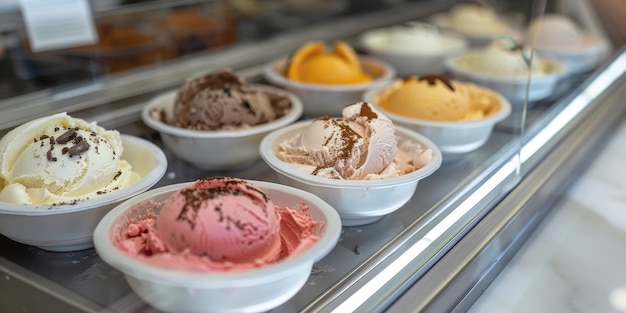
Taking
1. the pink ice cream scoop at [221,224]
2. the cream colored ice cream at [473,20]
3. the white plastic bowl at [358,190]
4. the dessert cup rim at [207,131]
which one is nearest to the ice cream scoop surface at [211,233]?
the pink ice cream scoop at [221,224]

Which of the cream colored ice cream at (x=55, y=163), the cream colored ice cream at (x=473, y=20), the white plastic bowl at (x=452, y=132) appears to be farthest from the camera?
the cream colored ice cream at (x=473, y=20)

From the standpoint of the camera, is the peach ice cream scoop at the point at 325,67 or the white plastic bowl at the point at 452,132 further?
the peach ice cream scoop at the point at 325,67

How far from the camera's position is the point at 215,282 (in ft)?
2.60

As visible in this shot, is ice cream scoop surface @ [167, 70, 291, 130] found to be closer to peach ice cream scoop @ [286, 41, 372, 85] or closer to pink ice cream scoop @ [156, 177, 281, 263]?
peach ice cream scoop @ [286, 41, 372, 85]

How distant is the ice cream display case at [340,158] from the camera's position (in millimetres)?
943

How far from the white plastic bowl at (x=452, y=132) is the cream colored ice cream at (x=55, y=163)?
0.67 metres

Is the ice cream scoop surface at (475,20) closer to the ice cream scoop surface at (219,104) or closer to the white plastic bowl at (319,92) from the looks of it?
the white plastic bowl at (319,92)

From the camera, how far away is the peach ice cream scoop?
1827mm

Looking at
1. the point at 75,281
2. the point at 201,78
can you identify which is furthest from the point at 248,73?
the point at 75,281

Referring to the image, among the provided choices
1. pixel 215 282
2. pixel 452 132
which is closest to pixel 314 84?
pixel 452 132

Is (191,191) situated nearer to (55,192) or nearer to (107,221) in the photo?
(107,221)

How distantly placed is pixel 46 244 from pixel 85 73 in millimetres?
1229

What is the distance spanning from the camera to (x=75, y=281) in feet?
3.19

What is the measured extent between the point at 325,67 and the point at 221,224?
1036 mm
